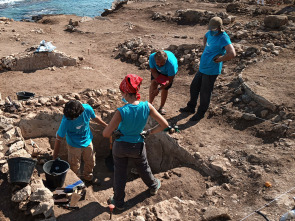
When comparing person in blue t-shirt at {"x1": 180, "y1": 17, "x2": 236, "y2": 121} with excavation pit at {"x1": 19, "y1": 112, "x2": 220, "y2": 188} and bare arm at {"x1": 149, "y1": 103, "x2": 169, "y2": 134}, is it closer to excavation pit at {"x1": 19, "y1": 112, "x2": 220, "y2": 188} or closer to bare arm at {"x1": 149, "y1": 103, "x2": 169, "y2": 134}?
excavation pit at {"x1": 19, "y1": 112, "x2": 220, "y2": 188}

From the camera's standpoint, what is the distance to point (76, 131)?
447 cm

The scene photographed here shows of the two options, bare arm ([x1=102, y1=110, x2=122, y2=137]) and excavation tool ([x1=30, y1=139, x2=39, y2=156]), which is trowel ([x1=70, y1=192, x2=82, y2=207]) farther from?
excavation tool ([x1=30, y1=139, x2=39, y2=156])

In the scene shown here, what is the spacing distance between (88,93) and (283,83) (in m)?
4.29

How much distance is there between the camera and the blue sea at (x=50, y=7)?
70.7 feet

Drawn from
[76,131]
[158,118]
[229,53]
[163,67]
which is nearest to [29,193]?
[76,131]

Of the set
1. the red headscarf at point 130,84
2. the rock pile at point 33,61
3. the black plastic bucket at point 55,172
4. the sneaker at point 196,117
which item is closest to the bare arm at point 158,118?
the red headscarf at point 130,84

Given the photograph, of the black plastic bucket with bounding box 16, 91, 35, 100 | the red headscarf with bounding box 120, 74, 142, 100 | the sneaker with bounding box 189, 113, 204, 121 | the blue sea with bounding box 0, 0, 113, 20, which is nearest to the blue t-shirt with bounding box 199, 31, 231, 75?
the sneaker with bounding box 189, 113, 204, 121

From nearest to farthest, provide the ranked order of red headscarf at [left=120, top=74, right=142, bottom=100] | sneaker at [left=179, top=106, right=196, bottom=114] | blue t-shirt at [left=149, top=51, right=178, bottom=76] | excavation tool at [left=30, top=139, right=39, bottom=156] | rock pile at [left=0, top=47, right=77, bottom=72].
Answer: red headscarf at [left=120, top=74, right=142, bottom=100] < blue t-shirt at [left=149, top=51, right=178, bottom=76] < excavation tool at [left=30, top=139, right=39, bottom=156] < sneaker at [left=179, top=106, right=196, bottom=114] < rock pile at [left=0, top=47, right=77, bottom=72]

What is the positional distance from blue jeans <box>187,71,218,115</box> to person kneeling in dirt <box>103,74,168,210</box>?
2.03 meters

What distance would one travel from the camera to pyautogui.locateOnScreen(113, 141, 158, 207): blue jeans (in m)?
3.65

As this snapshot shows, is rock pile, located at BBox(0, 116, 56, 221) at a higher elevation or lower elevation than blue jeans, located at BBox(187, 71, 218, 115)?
lower

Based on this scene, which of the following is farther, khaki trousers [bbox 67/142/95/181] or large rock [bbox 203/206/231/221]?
khaki trousers [bbox 67/142/95/181]

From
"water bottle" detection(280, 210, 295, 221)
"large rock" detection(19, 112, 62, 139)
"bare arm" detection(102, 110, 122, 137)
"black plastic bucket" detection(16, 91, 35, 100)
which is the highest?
"bare arm" detection(102, 110, 122, 137)

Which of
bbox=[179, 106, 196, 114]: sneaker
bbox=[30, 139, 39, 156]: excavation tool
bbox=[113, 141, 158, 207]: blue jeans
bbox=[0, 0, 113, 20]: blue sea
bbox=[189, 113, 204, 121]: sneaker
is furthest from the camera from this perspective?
bbox=[0, 0, 113, 20]: blue sea
